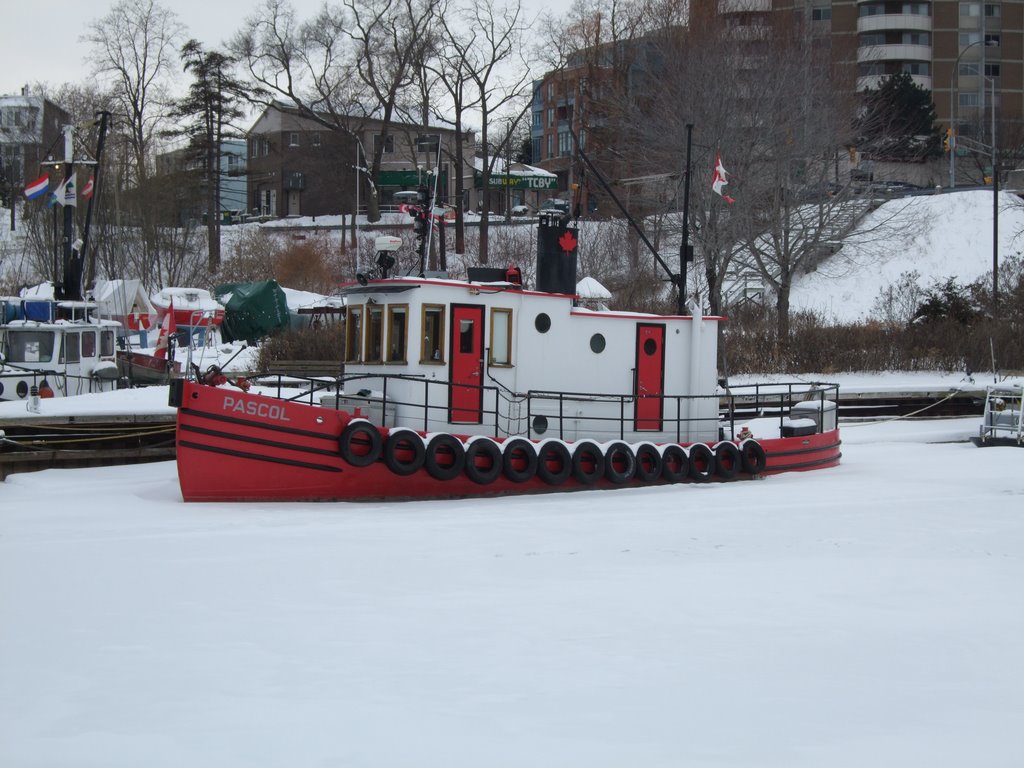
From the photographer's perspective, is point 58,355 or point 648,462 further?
point 58,355

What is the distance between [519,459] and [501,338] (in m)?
1.59

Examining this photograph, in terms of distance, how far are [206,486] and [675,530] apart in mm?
5136

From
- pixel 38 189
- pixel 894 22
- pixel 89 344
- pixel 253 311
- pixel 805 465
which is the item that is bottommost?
pixel 805 465

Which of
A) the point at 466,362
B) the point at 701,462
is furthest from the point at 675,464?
the point at 466,362

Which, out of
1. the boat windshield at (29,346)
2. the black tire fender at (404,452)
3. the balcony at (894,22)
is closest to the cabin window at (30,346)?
the boat windshield at (29,346)

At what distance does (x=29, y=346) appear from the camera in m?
20.8

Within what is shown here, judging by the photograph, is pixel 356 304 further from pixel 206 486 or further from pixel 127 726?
pixel 127 726

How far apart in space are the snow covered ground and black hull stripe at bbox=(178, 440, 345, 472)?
0.49 meters

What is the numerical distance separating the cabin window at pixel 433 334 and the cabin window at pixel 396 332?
258 millimetres

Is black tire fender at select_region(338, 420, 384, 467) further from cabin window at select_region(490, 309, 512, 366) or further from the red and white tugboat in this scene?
cabin window at select_region(490, 309, 512, 366)

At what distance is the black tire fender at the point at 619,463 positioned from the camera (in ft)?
45.6

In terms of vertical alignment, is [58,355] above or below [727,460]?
above

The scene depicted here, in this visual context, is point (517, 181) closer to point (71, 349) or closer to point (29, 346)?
point (71, 349)

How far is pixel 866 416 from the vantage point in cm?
2534
